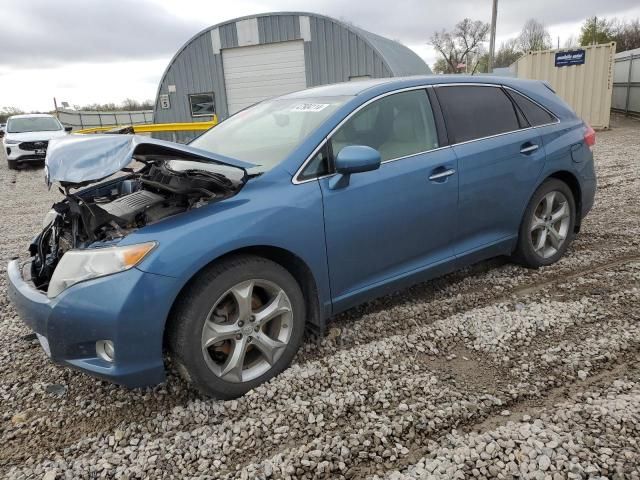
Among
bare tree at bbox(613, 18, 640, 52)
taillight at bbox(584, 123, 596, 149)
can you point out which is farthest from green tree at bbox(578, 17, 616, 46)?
taillight at bbox(584, 123, 596, 149)

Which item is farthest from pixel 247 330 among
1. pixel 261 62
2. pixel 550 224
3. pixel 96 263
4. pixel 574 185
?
pixel 261 62

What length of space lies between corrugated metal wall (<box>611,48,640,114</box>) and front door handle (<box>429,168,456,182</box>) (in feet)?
64.5

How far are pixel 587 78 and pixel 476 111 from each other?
14.8 meters

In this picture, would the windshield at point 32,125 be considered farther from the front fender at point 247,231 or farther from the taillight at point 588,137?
the taillight at point 588,137

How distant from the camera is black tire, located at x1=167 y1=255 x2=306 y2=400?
2.51 metres

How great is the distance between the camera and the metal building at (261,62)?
56.8ft

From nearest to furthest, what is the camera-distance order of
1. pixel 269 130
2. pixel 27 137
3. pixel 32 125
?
pixel 269 130 < pixel 27 137 < pixel 32 125

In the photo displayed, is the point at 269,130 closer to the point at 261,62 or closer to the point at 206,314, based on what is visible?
the point at 206,314

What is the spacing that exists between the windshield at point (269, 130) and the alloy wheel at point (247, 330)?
0.72 m

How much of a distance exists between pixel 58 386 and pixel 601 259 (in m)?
4.32

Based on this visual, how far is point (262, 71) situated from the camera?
18453 mm

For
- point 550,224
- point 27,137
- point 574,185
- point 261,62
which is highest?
point 261,62

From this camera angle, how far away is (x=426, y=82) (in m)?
3.64

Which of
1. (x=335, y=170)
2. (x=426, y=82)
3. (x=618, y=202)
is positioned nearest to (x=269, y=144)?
(x=335, y=170)
